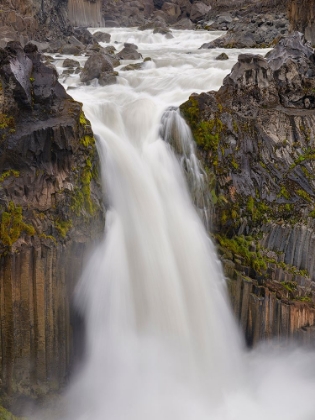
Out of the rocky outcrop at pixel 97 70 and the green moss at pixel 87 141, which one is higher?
the rocky outcrop at pixel 97 70

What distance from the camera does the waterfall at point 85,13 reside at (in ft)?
121

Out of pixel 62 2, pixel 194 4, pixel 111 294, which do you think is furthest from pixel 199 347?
pixel 194 4

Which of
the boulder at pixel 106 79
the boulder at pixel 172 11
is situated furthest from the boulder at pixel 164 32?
the boulder at pixel 106 79

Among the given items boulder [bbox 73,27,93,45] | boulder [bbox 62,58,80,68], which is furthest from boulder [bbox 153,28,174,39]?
boulder [bbox 62,58,80,68]

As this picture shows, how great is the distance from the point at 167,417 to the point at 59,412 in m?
1.62

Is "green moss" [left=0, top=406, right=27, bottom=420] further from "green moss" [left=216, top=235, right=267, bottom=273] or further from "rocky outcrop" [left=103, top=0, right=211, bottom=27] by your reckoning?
"rocky outcrop" [left=103, top=0, right=211, bottom=27]

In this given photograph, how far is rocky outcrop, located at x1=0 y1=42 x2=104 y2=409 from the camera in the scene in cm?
619

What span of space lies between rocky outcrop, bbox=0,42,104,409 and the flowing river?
1.44 feet

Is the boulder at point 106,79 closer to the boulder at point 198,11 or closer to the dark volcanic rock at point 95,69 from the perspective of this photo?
the dark volcanic rock at point 95,69

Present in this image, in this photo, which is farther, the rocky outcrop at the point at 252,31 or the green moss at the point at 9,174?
the rocky outcrop at the point at 252,31

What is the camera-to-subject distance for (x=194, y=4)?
146ft

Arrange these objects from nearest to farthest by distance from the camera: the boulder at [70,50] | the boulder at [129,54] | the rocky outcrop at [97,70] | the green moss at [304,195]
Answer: the green moss at [304,195] → the rocky outcrop at [97,70] → the boulder at [129,54] → the boulder at [70,50]

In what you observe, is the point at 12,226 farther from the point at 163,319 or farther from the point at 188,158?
the point at 188,158

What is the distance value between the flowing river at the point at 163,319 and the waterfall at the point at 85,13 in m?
32.1
